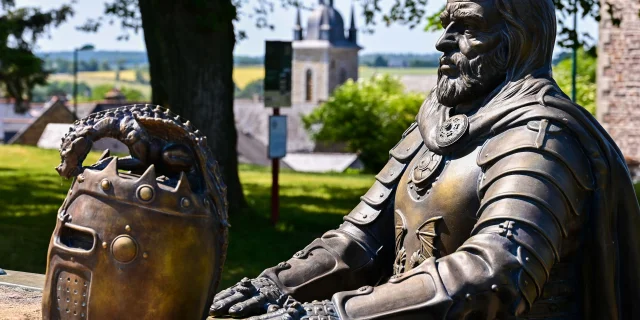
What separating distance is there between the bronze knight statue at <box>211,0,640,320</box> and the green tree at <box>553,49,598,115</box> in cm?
3549

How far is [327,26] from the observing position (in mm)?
123375

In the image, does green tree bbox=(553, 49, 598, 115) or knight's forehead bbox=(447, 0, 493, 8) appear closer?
knight's forehead bbox=(447, 0, 493, 8)

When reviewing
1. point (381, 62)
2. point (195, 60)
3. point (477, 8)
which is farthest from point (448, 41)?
point (381, 62)

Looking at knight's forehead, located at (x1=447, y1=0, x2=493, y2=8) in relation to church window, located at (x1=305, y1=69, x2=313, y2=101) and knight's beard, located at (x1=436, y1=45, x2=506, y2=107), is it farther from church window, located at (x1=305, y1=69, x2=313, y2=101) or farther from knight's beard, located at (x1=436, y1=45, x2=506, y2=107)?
church window, located at (x1=305, y1=69, x2=313, y2=101)

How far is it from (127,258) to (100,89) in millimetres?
134680

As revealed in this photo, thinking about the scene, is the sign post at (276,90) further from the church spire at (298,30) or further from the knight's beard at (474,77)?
the church spire at (298,30)

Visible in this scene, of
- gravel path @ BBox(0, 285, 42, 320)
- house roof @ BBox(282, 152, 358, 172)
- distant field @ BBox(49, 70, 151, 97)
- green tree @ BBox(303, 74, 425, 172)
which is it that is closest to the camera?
gravel path @ BBox(0, 285, 42, 320)

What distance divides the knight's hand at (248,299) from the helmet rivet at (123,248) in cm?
80

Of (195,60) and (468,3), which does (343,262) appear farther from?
(195,60)

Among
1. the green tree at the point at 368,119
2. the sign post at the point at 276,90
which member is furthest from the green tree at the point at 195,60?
the green tree at the point at 368,119

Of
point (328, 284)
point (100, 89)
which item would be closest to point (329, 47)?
point (100, 89)

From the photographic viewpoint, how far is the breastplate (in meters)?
3.83

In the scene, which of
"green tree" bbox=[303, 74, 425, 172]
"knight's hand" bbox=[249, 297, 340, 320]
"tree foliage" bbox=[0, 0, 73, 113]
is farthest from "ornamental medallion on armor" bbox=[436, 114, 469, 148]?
"green tree" bbox=[303, 74, 425, 172]

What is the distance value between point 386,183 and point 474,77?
57cm
